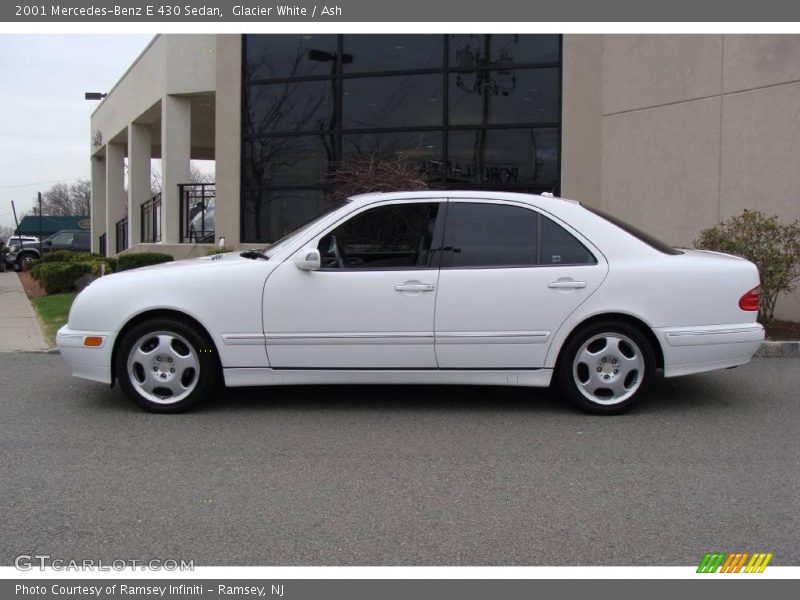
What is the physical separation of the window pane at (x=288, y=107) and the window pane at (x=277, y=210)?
121 cm

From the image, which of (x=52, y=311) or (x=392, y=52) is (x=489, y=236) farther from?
(x=392, y=52)

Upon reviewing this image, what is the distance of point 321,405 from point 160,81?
13626 mm

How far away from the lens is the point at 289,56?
49.2 ft

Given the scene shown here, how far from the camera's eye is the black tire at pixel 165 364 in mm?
5762

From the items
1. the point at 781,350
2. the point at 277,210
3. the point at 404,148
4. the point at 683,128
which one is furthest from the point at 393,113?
the point at 781,350

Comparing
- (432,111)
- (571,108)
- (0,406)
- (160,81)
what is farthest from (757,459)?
(160,81)

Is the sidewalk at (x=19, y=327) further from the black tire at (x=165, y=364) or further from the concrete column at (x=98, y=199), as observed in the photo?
the concrete column at (x=98, y=199)

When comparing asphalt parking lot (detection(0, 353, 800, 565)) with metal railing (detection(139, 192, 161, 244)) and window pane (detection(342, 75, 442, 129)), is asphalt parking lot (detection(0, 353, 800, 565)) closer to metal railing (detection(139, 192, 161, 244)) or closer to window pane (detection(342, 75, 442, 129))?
window pane (detection(342, 75, 442, 129))

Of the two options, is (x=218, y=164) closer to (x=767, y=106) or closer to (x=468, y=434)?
(x=767, y=106)

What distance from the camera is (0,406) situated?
20.5 ft

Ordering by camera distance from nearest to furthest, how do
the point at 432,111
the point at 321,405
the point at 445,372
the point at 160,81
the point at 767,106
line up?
the point at 445,372
the point at 321,405
the point at 767,106
the point at 432,111
the point at 160,81

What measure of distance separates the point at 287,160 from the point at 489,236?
977cm

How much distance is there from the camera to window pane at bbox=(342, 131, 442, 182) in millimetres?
13945

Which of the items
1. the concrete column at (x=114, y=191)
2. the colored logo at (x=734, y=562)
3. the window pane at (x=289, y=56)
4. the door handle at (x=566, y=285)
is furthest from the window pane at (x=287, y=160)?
the concrete column at (x=114, y=191)
